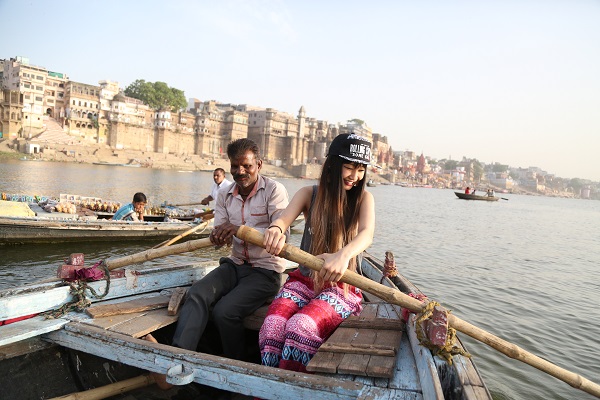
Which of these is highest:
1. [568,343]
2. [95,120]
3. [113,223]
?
[95,120]

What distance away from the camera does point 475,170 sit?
17250 cm

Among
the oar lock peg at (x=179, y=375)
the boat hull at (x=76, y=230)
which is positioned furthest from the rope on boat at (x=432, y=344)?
the boat hull at (x=76, y=230)

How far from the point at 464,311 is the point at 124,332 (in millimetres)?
6952

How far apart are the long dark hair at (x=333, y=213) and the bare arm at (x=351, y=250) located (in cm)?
7

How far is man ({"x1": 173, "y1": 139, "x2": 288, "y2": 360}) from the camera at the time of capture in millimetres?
3047

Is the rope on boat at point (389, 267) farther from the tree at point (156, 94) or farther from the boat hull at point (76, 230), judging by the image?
the tree at point (156, 94)

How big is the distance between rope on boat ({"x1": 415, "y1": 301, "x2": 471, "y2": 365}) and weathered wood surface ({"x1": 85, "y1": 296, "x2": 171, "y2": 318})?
1.94 metres

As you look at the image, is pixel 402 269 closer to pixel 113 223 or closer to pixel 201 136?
pixel 113 223

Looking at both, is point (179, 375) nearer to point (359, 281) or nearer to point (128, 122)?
point (359, 281)

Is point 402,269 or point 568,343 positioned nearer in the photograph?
point 568,343

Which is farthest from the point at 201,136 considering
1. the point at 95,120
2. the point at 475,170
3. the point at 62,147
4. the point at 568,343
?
the point at 475,170

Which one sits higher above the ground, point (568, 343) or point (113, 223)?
point (113, 223)

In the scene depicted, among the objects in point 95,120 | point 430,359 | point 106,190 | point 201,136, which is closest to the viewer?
point 430,359

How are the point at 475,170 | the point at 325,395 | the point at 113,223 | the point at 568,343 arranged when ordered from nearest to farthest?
1. the point at 325,395
2. the point at 568,343
3. the point at 113,223
4. the point at 475,170
